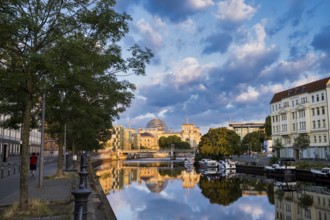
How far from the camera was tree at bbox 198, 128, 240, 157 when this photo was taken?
327 ft

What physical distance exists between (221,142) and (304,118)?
23.6 meters

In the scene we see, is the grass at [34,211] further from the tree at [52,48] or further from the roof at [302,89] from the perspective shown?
the roof at [302,89]

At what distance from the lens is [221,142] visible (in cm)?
9981

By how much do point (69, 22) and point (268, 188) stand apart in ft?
140

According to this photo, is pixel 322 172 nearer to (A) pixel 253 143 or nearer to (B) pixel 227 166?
(B) pixel 227 166

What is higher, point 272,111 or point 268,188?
point 272,111

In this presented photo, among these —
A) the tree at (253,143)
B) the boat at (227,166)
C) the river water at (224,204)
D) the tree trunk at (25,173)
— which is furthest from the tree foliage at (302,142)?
the tree trunk at (25,173)

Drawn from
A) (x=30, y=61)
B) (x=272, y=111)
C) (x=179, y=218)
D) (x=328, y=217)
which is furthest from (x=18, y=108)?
(x=272, y=111)

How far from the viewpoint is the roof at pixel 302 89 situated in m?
80.1

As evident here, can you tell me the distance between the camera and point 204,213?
33.4 metres

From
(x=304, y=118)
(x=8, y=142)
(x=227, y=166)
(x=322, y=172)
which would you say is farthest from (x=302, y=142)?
(x=8, y=142)

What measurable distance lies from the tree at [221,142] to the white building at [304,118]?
36.1ft

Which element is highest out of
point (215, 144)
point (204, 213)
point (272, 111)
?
point (272, 111)

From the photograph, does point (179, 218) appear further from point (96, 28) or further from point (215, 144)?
point (215, 144)
